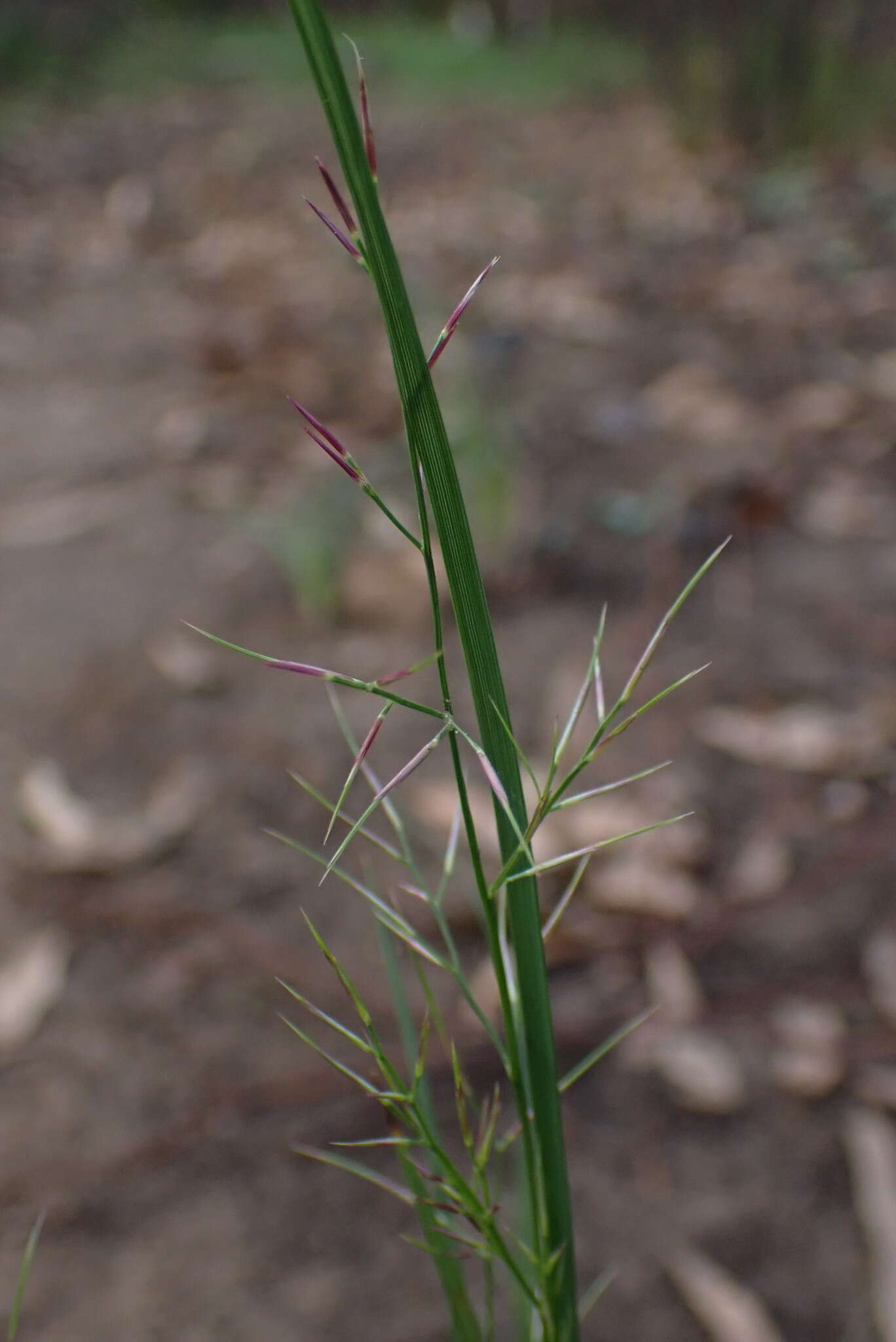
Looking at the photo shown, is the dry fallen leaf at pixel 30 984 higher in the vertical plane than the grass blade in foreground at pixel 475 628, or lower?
lower

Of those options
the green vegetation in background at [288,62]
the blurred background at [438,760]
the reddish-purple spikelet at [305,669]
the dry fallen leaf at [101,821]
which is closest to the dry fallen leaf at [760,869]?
the blurred background at [438,760]

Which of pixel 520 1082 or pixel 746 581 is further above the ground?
pixel 520 1082

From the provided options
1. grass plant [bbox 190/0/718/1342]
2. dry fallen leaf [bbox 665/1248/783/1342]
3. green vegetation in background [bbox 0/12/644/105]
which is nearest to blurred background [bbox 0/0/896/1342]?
dry fallen leaf [bbox 665/1248/783/1342]

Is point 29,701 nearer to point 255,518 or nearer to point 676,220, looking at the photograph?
point 255,518

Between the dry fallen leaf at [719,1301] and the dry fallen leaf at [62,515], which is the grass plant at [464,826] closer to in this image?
the dry fallen leaf at [719,1301]

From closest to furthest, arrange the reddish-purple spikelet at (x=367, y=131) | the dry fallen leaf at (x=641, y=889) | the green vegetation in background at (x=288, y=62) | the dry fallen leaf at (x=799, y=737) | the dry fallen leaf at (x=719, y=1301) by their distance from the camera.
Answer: the reddish-purple spikelet at (x=367, y=131) < the dry fallen leaf at (x=719, y=1301) < the dry fallen leaf at (x=641, y=889) < the dry fallen leaf at (x=799, y=737) < the green vegetation in background at (x=288, y=62)

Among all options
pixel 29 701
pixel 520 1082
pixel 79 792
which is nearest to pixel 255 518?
pixel 29 701

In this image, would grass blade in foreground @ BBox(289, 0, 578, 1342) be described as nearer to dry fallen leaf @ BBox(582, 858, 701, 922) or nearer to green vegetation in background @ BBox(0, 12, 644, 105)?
dry fallen leaf @ BBox(582, 858, 701, 922)
